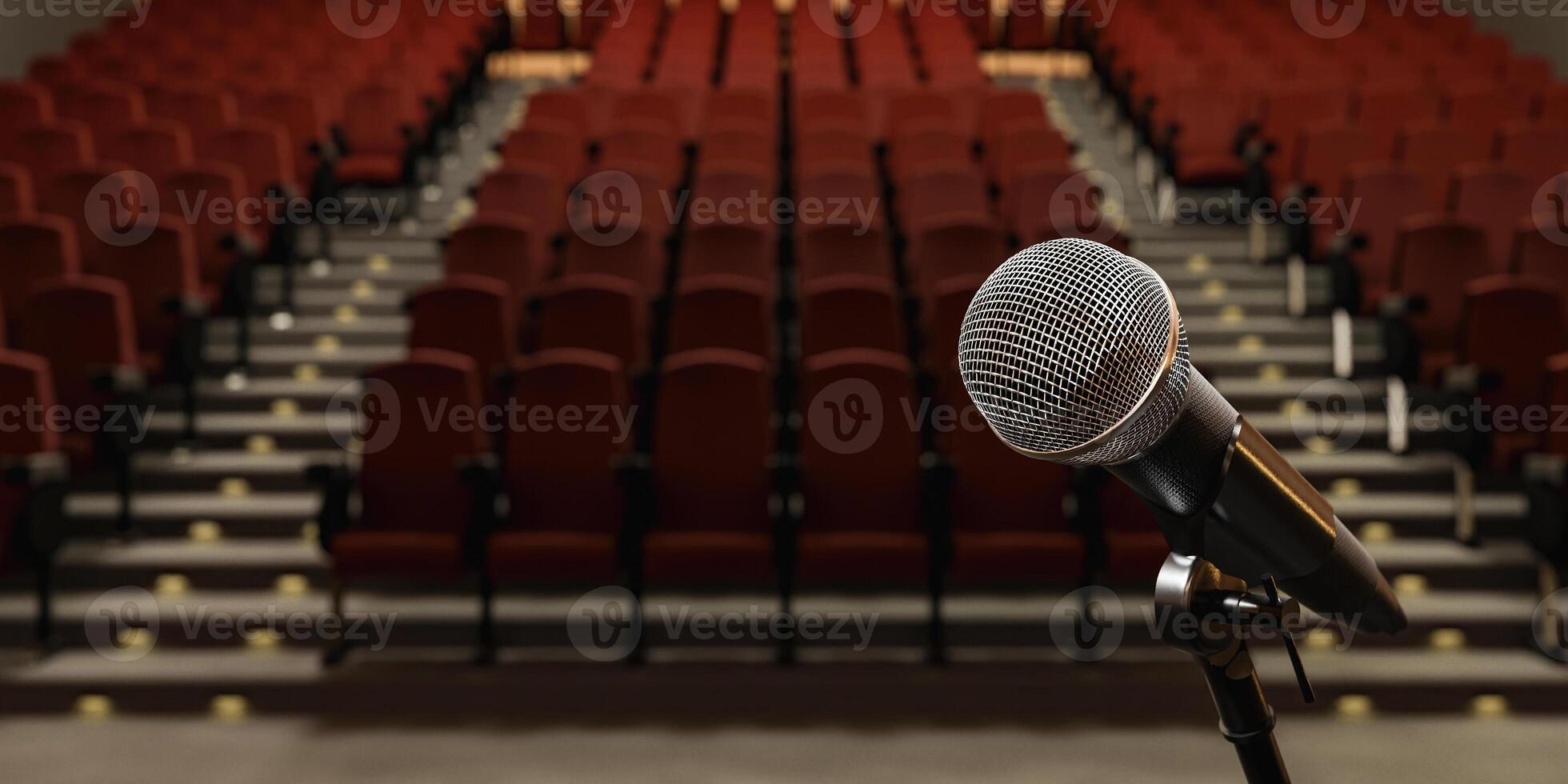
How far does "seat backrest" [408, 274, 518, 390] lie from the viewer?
8.19 feet

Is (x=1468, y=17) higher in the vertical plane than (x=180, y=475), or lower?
higher

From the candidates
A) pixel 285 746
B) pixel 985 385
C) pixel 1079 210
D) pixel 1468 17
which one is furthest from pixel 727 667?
pixel 1468 17

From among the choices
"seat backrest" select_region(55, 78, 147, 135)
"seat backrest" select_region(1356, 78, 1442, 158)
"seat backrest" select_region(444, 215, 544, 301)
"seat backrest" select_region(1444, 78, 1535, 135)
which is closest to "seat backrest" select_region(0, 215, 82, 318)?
"seat backrest" select_region(444, 215, 544, 301)

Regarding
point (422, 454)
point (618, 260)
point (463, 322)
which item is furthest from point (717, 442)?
point (618, 260)

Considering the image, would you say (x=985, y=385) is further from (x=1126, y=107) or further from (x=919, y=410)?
(x=1126, y=107)

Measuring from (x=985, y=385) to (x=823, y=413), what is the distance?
5.89 ft

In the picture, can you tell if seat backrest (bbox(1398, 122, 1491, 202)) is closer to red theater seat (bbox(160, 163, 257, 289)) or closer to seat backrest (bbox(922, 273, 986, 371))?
seat backrest (bbox(922, 273, 986, 371))

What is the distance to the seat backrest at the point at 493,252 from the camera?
2779 mm

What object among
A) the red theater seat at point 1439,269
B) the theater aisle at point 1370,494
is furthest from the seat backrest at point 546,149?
the red theater seat at point 1439,269

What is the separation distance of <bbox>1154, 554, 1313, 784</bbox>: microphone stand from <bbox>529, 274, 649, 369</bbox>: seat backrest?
209 cm

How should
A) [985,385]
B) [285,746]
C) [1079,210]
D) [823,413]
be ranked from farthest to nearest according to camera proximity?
[1079,210] → [823,413] → [285,746] → [985,385]

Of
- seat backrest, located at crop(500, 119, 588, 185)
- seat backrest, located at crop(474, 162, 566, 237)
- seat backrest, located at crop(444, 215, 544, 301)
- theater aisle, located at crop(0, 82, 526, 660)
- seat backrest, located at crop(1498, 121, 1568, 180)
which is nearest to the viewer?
theater aisle, located at crop(0, 82, 526, 660)

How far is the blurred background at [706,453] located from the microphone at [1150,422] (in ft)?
3.16

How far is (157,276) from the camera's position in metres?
2.71
